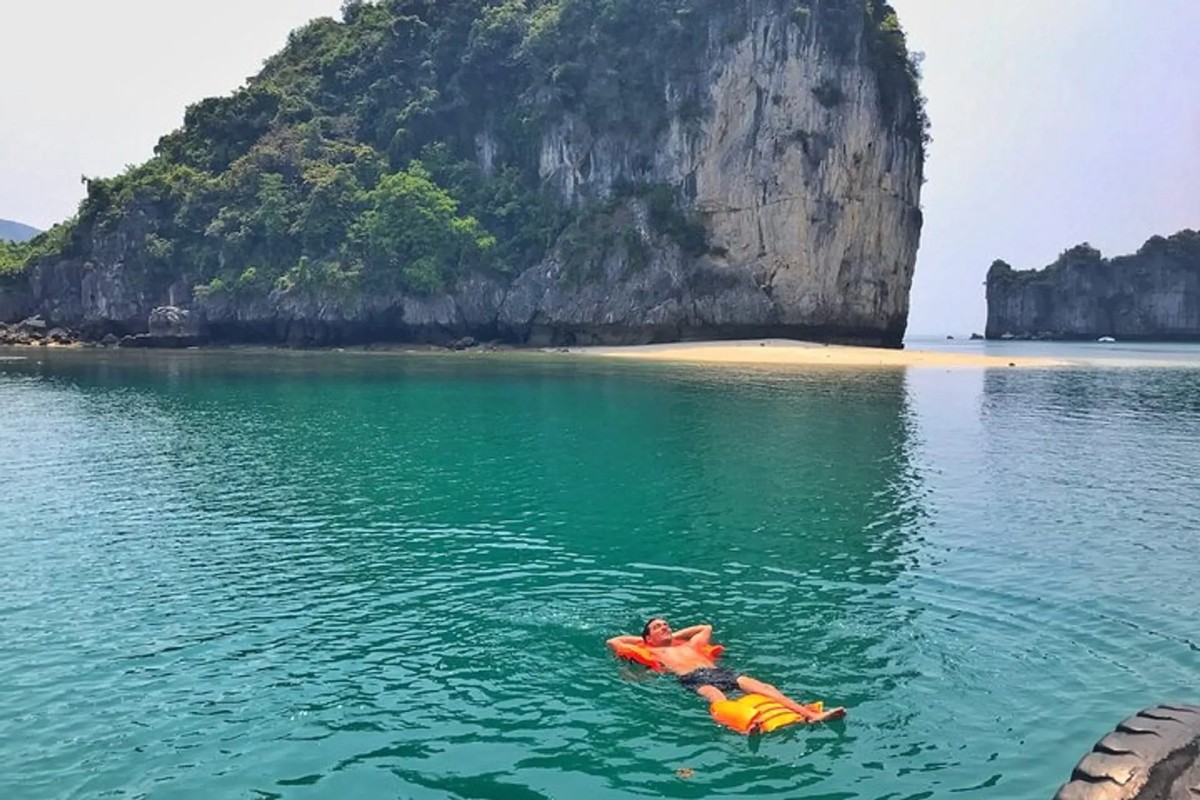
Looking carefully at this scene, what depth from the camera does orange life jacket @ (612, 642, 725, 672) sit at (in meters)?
12.5

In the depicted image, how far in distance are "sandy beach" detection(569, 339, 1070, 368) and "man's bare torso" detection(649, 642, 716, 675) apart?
63.8 m

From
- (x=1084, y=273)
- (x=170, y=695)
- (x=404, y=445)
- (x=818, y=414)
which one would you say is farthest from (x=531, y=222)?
(x=1084, y=273)

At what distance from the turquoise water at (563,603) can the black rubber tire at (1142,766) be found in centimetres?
434

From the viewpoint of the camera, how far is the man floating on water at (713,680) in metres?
10.7

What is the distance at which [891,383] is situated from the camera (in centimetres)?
5834

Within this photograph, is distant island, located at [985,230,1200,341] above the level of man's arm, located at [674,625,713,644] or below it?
above


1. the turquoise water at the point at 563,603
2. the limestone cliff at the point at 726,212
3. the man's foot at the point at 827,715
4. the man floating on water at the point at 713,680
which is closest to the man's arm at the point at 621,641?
the man floating on water at the point at 713,680

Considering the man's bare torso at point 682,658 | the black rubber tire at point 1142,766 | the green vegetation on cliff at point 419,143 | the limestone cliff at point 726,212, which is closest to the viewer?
the black rubber tire at point 1142,766

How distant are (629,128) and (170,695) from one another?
3508 inches

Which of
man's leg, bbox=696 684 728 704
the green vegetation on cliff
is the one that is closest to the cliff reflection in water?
man's leg, bbox=696 684 728 704

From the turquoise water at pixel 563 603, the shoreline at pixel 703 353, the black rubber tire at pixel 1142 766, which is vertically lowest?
the turquoise water at pixel 563 603

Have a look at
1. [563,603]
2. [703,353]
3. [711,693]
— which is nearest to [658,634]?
[711,693]

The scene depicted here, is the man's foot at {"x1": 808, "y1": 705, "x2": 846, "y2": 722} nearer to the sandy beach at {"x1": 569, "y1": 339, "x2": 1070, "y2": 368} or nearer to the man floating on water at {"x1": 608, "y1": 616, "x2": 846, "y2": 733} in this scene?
the man floating on water at {"x1": 608, "y1": 616, "x2": 846, "y2": 733}

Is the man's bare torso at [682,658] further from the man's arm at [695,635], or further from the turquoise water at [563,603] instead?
the turquoise water at [563,603]
